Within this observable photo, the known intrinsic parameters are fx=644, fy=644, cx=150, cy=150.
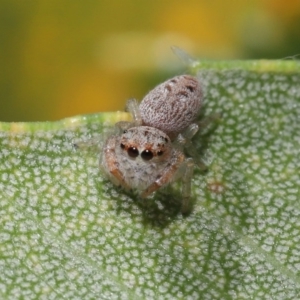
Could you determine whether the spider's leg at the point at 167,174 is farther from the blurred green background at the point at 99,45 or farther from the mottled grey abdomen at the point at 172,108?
the blurred green background at the point at 99,45

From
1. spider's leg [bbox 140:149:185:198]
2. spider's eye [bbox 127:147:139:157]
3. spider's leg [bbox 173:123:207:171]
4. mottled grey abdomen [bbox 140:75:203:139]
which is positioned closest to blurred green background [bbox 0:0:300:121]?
mottled grey abdomen [bbox 140:75:203:139]

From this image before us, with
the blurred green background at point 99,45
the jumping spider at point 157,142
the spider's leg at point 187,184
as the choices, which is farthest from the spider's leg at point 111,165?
the blurred green background at point 99,45

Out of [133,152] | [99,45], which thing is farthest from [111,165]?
[99,45]

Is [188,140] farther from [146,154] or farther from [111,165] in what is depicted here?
[111,165]

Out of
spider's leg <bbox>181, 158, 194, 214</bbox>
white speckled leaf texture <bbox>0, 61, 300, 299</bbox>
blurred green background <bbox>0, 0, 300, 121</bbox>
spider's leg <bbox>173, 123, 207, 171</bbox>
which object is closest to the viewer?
white speckled leaf texture <bbox>0, 61, 300, 299</bbox>

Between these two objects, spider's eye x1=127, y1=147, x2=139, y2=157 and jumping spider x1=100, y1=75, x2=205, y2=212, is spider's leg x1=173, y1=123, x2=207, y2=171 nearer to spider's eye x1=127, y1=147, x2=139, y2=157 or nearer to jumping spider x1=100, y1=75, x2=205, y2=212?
jumping spider x1=100, y1=75, x2=205, y2=212

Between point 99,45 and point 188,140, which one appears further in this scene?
point 99,45
